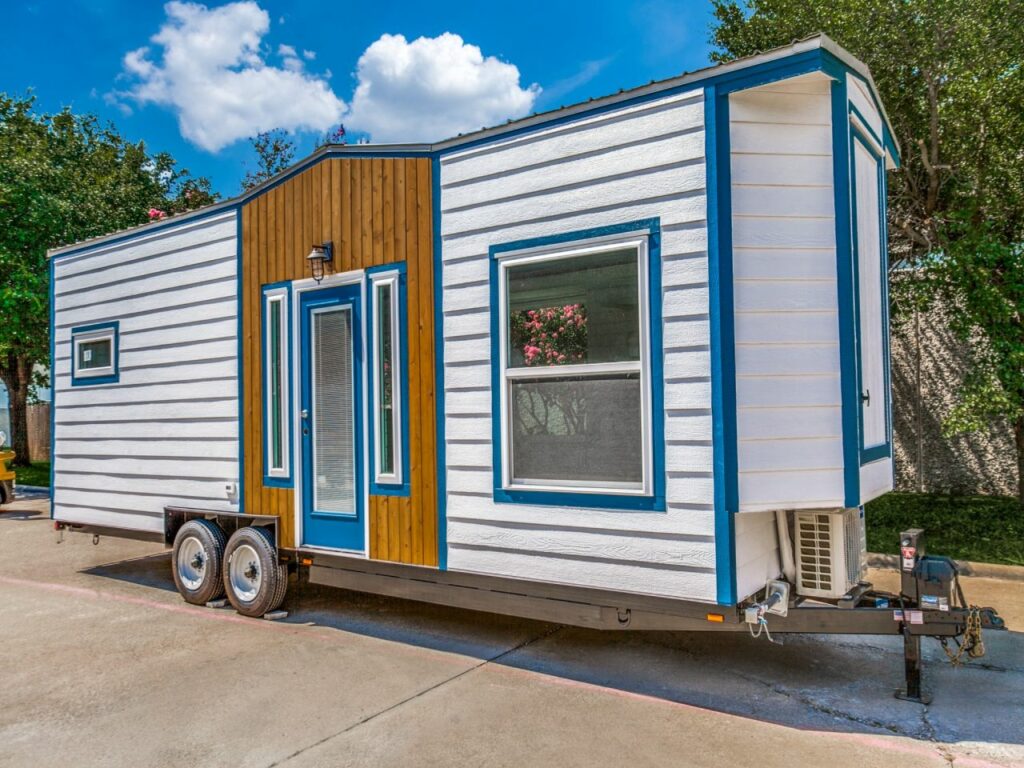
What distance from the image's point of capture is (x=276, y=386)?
5.50m

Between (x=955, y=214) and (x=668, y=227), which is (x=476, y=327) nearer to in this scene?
(x=668, y=227)

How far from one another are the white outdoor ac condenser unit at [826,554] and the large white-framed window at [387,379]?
2.39 meters

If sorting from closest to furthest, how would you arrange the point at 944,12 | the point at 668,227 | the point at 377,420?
the point at 668,227
the point at 377,420
the point at 944,12

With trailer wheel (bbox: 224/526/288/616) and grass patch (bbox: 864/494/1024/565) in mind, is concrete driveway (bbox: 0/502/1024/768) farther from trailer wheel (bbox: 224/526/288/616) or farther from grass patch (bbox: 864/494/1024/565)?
grass patch (bbox: 864/494/1024/565)

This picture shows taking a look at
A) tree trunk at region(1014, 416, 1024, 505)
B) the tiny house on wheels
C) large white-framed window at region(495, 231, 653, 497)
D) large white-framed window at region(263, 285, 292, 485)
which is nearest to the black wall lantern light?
the tiny house on wheels

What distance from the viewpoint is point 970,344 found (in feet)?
28.4

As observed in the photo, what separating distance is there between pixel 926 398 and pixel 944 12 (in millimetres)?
4424

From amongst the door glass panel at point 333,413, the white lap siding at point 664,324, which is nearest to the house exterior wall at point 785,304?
the white lap siding at point 664,324

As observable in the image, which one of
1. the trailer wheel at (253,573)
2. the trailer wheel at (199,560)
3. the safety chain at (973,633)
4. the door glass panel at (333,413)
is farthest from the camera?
the trailer wheel at (199,560)

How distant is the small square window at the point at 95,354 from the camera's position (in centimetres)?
661

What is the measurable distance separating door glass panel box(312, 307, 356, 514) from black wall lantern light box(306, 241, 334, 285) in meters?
0.27

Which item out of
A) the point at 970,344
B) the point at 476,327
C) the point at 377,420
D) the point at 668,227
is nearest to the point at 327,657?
the point at 377,420

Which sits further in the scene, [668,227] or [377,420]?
[377,420]

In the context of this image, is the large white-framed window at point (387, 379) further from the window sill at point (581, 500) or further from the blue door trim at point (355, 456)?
the window sill at point (581, 500)
